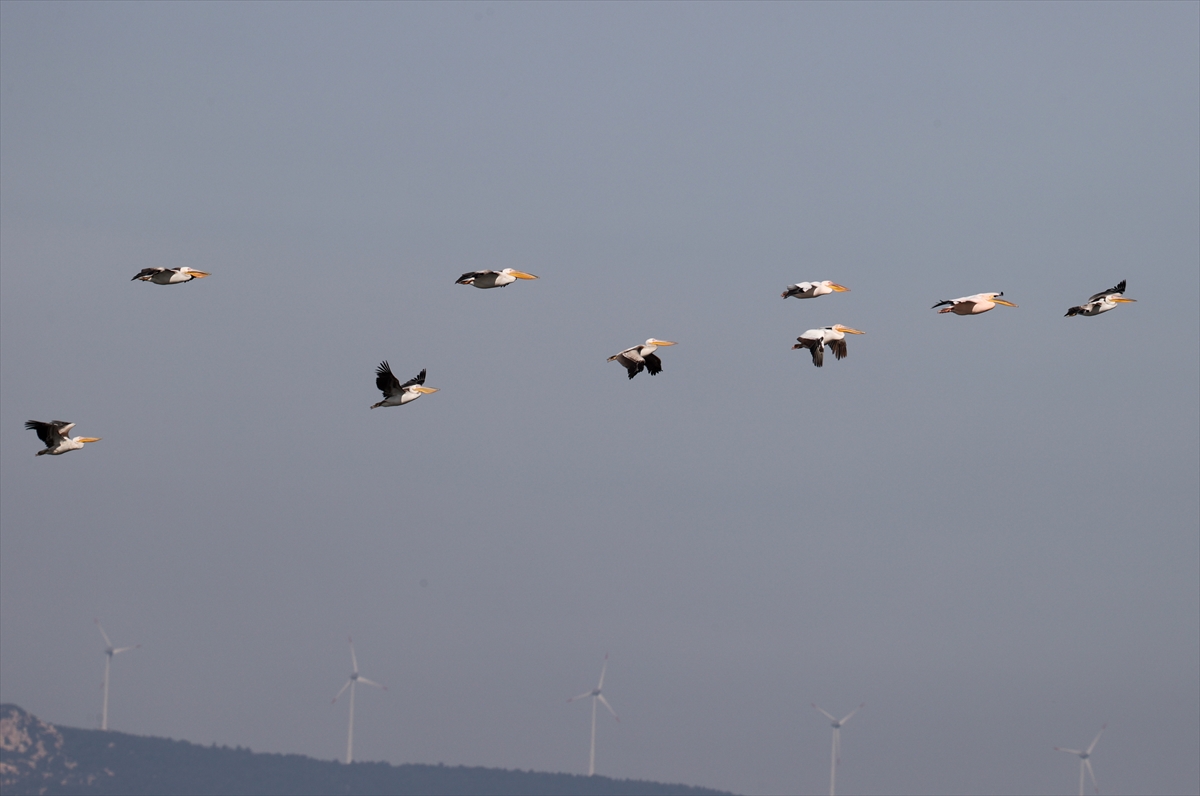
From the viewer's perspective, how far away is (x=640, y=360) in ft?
292

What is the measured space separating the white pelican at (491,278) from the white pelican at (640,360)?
267 inches

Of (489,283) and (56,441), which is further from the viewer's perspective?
(489,283)

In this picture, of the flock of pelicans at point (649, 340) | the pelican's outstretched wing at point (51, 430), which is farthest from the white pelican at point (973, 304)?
the pelican's outstretched wing at point (51, 430)

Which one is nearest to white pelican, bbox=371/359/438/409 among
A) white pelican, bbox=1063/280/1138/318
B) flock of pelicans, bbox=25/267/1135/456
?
flock of pelicans, bbox=25/267/1135/456

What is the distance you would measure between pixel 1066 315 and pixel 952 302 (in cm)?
550

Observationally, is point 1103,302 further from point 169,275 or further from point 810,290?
point 169,275

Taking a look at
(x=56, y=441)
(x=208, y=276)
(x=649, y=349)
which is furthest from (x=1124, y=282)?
(x=56, y=441)

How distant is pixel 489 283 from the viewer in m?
91.8

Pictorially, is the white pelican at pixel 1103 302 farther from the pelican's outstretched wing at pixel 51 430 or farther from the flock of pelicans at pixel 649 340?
the pelican's outstretched wing at pixel 51 430

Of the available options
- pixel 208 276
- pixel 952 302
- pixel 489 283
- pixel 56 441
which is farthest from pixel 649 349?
pixel 56 441

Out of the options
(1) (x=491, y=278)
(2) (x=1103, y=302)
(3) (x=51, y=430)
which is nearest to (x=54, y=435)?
(3) (x=51, y=430)

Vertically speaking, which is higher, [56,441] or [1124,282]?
[1124,282]

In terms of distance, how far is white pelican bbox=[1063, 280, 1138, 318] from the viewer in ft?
294

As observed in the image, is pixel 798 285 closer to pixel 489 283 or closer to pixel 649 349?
pixel 649 349
